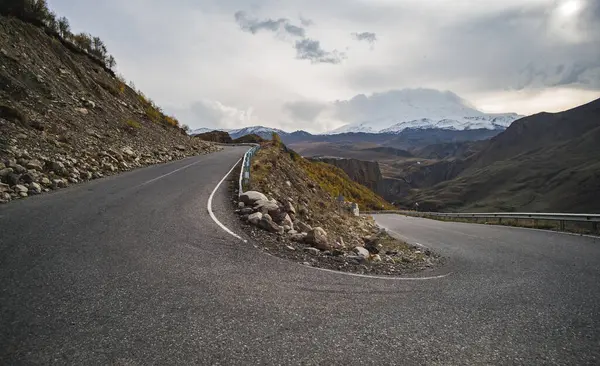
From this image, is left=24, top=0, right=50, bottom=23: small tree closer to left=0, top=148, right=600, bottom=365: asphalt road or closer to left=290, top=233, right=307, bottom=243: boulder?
left=0, top=148, right=600, bottom=365: asphalt road

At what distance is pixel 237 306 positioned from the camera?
13.6 feet

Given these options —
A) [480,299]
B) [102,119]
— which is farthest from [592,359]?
[102,119]

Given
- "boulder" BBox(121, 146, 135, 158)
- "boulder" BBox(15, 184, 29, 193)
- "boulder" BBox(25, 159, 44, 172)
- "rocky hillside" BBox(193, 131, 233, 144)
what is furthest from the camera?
"rocky hillside" BBox(193, 131, 233, 144)

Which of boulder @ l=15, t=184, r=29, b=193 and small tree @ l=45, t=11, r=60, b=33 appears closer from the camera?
boulder @ l=15, t=184, r=29, b=193

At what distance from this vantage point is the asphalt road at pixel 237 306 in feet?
10.6

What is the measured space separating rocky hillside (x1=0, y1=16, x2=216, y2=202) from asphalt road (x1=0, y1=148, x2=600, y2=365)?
4.60 meters

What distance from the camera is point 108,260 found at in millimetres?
5305

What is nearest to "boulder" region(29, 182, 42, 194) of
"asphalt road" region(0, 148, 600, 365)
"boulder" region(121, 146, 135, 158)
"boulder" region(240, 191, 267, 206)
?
"asphalt road" region(0, 148, 600, 365)

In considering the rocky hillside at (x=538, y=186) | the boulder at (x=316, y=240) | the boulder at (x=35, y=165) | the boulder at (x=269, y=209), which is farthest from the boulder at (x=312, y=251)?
the rocky hillside at (x=538, y=186)

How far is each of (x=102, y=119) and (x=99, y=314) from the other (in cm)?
2158

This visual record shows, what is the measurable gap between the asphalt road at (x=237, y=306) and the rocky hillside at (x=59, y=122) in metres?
4.60

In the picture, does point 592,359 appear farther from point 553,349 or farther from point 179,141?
point 179,141

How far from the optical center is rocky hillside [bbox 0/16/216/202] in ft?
38.1

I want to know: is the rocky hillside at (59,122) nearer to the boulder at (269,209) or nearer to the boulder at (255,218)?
the boulder at (255,218)
